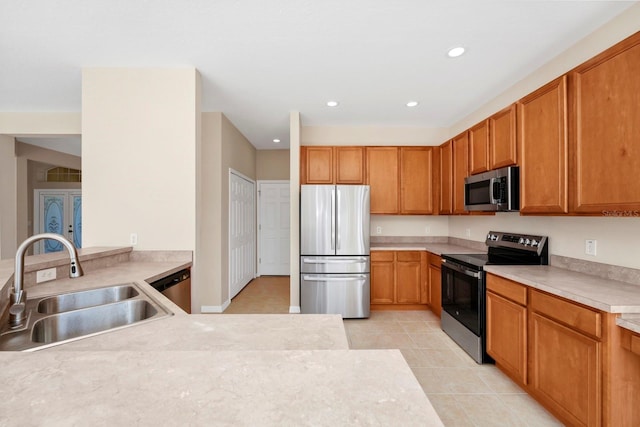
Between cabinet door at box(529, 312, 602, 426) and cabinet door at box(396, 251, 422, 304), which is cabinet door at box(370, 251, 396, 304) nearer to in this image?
cabinet door at box(396, 251, 422, 304)

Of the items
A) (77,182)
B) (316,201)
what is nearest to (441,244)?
(316,201)

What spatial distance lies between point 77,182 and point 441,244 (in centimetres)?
786

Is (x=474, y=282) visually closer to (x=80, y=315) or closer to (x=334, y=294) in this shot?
(x=334, y=294)

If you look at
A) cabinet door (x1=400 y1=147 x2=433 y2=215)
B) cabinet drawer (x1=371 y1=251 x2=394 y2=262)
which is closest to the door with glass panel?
cabinet drawer (x1=371 y1=251 x2=394 y2=262)

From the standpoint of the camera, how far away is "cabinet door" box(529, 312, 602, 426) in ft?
5.11

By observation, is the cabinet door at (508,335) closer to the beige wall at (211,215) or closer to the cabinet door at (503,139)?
the cabinet door at (503,139)

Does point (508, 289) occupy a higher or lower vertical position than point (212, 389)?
lower

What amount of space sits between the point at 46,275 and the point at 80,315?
72 centimetres

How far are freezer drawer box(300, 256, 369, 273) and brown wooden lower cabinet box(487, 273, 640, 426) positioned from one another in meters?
1.57

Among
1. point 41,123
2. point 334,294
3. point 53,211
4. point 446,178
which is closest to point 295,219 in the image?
point 334,294

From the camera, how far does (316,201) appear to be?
360 cm

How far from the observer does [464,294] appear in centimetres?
282

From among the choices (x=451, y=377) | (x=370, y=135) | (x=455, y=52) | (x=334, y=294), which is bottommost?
(x=451, y=377)

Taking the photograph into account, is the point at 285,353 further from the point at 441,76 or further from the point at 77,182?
the point at 77,182
